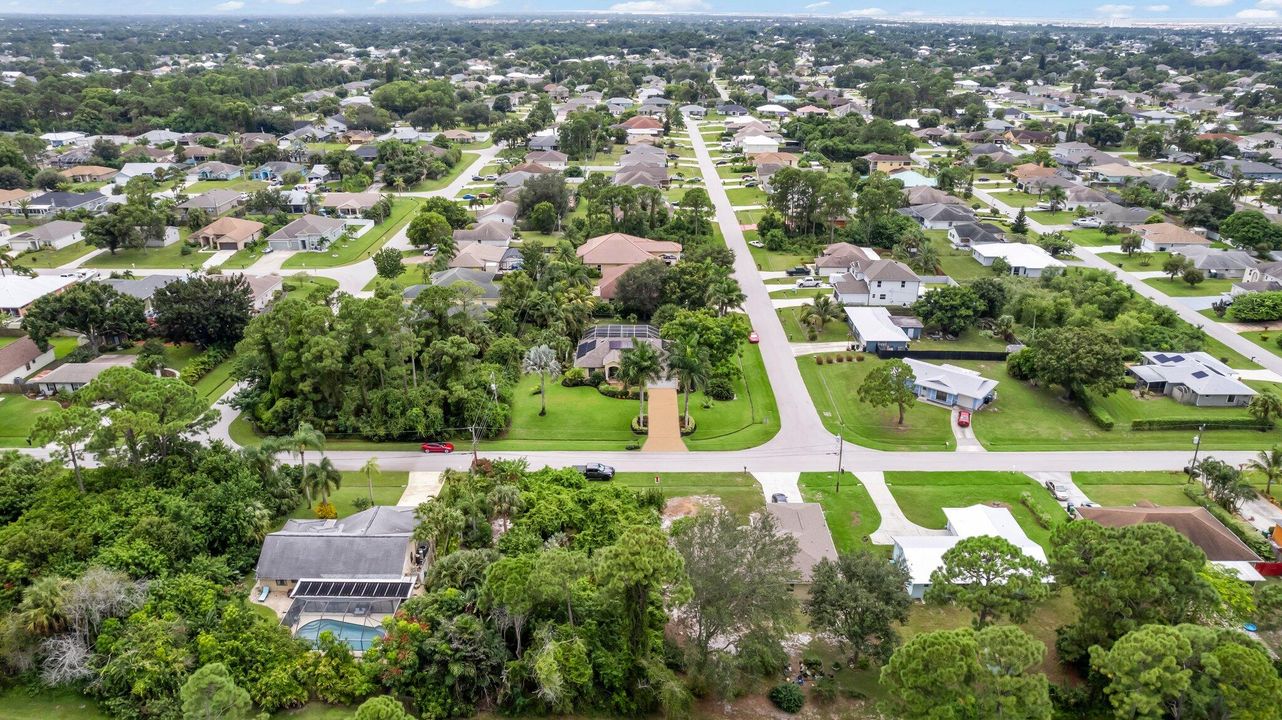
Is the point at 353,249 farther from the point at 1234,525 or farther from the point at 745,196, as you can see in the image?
the point at 1234,525

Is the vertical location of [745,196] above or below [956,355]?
above

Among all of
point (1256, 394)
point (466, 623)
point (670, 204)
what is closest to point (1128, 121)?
point (670, 204)

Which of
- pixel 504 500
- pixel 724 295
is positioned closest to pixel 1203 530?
pixel 504 500

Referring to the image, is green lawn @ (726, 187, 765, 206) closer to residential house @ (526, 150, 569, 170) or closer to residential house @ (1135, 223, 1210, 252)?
residential house @ (526, 150, 569, 170)

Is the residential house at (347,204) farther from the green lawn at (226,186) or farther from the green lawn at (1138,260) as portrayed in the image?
the green lawn at (1138,260)

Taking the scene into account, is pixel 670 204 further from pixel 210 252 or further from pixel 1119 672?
pixel 1119 672
